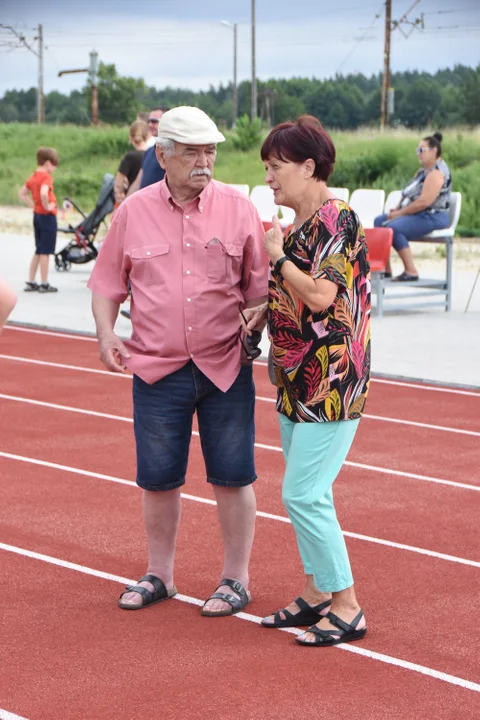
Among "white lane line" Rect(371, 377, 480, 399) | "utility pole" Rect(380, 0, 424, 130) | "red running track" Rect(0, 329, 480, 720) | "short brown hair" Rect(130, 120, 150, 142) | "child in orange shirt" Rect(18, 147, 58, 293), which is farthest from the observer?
"utility pole" Rect(380, 0, 424, 130)

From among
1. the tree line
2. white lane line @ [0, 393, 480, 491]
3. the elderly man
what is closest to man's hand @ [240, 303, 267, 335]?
the elderly man

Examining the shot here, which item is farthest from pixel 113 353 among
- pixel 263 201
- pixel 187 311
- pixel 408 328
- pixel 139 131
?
pixel 263 201

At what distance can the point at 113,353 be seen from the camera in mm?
4625

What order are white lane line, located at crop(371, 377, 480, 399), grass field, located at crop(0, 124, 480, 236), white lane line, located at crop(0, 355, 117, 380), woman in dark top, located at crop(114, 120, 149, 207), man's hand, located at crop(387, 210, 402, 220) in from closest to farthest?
white lane line, located at crop(371, 377, 480, 399) → white lane line, located at crop(0, 355, 117, 380) → woman in dark top, located at crop(114, 120, 149, 207) → man's hand, located at crop(387, 210, 402, 220) → grass field, located at crop(0, 124, 480, 236)

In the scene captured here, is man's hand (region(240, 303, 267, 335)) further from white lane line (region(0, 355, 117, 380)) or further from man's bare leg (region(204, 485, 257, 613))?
white lane line (region(0, 355, 117, 380))

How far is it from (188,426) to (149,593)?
0.71 m

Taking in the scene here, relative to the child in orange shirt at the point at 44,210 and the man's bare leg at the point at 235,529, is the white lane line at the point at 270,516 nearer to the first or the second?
the man's bare leg at the point at 235,529

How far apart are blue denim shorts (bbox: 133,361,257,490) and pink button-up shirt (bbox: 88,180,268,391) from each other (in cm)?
8

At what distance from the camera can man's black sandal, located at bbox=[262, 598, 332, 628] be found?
4598 millimetres

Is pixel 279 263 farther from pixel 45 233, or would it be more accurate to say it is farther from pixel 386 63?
pixel 386 63

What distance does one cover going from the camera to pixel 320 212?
4.20m

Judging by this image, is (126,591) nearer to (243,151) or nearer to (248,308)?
(248,308)

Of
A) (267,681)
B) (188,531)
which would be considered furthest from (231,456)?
(188,531)

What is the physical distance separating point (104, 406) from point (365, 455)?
7.55ft
